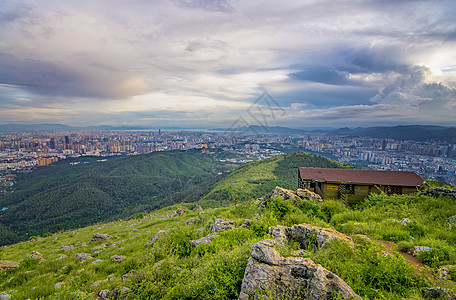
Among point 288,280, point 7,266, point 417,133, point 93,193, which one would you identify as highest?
point 417,133

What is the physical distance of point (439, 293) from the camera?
359cm

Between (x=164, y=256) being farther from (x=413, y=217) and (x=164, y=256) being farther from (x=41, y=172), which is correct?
(x=41, y=172)

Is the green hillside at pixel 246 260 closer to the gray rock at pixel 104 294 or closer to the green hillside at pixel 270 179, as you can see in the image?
the gray rock at pixel 104 294

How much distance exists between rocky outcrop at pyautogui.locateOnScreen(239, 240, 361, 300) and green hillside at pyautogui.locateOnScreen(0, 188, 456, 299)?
1.48ft

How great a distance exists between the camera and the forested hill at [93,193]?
63.7 m

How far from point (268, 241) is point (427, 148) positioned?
71265mm

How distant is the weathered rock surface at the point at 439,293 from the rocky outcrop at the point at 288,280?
5.34 ft

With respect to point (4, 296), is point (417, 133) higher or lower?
higher

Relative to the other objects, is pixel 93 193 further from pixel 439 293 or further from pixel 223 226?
pixel 439 293

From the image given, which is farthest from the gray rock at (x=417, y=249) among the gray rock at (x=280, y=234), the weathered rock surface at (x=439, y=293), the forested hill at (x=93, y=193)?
the forested hill at (x=93, y=193)

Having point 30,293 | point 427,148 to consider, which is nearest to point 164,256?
point 30,293

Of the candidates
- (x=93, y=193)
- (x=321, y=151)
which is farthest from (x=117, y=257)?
(x=321, y=151)

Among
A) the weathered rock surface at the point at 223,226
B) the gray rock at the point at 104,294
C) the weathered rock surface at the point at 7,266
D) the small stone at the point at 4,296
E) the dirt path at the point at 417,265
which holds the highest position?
the dirt path at the point at 417,265

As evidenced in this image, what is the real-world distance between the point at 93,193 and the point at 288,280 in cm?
10230
